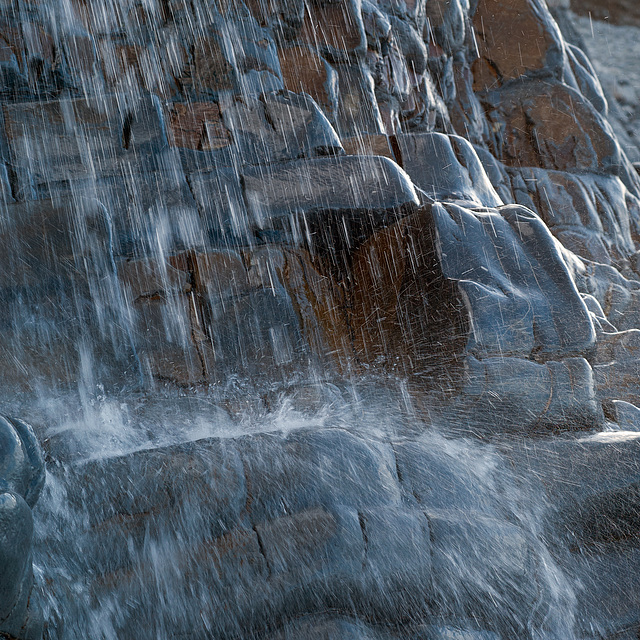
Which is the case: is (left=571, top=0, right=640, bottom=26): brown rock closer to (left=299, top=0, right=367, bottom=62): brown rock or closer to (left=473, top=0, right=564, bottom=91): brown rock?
(left=473, top=0, right=564, bottom=91): brown rock

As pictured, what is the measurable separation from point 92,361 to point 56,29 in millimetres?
2481

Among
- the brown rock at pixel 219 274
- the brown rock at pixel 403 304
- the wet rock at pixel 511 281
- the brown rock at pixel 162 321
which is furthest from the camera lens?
the brown rock at pixel 219 274

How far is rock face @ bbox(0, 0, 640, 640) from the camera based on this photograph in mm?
1913

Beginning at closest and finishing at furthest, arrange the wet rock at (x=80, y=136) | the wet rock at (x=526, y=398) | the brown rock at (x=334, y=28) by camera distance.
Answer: the wet rock at (x=526, y=398)
the wet rock at (x=80, y=136)
the brown rock at (x=334, y=28)

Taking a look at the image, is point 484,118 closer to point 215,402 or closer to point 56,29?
point 56,29

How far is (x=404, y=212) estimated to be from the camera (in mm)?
3531

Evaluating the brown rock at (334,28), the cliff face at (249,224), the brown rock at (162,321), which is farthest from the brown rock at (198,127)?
the brown rock at (334,28)

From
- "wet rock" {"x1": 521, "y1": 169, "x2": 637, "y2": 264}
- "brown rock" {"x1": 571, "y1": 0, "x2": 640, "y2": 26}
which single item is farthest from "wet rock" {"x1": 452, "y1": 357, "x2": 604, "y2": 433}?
"brown rock" {"x1": 571, "y1": 0, "x2": 640, "y2": 26}

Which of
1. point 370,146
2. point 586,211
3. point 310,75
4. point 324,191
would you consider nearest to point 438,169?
point 370,146

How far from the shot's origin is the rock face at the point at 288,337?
191 cm

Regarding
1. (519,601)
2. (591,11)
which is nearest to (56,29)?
(519,601)

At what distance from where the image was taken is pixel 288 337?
346cm

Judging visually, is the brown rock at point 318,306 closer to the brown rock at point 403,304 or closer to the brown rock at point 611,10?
the brown rock at point 403,304

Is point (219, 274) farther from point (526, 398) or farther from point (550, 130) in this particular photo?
point (550, 130)
